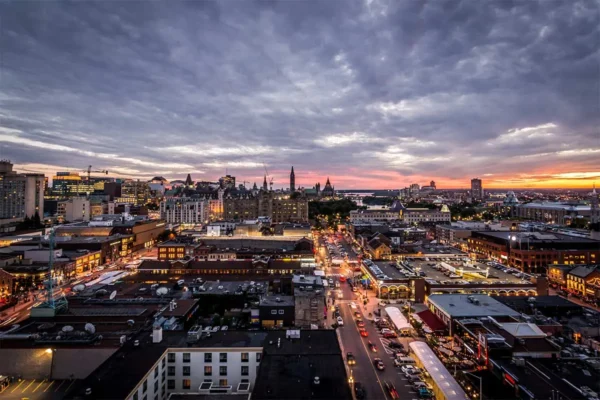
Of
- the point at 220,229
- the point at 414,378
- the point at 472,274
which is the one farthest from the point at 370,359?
the point at 220,229

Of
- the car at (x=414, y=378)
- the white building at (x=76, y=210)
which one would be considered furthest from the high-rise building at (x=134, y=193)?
the car at (x=414, y=378)

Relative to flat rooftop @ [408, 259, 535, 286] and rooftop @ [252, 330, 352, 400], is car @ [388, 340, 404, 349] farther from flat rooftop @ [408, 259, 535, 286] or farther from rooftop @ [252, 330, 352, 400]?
flat rooftop @ [408, 259, 535, 286]

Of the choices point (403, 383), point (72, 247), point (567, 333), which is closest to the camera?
point (403, 383)

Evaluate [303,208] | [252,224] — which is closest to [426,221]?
[303,208]

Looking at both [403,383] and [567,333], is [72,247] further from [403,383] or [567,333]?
[567,333]

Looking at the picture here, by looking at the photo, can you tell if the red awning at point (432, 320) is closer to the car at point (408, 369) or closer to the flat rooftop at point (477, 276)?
the car at point (408, 369)

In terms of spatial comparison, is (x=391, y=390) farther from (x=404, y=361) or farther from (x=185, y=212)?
(x=185, y=212)
